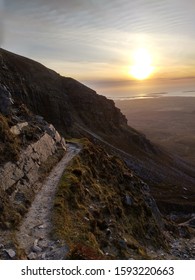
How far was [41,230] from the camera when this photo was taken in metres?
30.6

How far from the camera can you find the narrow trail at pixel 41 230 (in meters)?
26.9

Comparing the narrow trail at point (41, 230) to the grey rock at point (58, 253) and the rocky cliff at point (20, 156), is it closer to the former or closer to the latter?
the grey rock at point (58, 253)

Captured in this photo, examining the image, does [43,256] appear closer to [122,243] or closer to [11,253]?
[11,253]

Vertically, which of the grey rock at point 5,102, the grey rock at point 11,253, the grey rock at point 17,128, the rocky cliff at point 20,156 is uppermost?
the grey rock at point 5,102

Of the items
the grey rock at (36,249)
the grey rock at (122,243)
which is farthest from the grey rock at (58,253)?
the grey rock at (122,243)

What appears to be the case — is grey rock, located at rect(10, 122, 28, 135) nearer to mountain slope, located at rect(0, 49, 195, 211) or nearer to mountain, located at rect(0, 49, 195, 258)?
mountain, located at rect(0, 49, 195, 258)

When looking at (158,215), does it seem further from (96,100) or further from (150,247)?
(96,100)

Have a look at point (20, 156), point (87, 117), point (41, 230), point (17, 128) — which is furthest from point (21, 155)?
point (87, 117)

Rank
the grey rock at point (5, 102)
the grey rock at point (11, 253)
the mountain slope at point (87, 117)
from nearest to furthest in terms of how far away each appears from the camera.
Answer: the grey rock at point (11, 253) → the grey rock at point (5, 102) → the mountain slope at point (87, 117)

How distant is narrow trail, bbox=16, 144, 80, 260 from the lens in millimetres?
26900

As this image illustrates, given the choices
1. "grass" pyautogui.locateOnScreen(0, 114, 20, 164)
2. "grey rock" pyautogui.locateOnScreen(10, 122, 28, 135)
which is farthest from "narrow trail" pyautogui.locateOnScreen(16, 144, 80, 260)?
"grey rock" pyautogui.locateOnScreen(10, 122, 28, 135)

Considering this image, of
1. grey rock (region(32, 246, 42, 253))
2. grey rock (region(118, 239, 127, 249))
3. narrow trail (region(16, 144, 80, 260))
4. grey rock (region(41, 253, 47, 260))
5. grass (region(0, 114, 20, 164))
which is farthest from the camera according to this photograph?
grass (region(0, 114, 20, 164))
